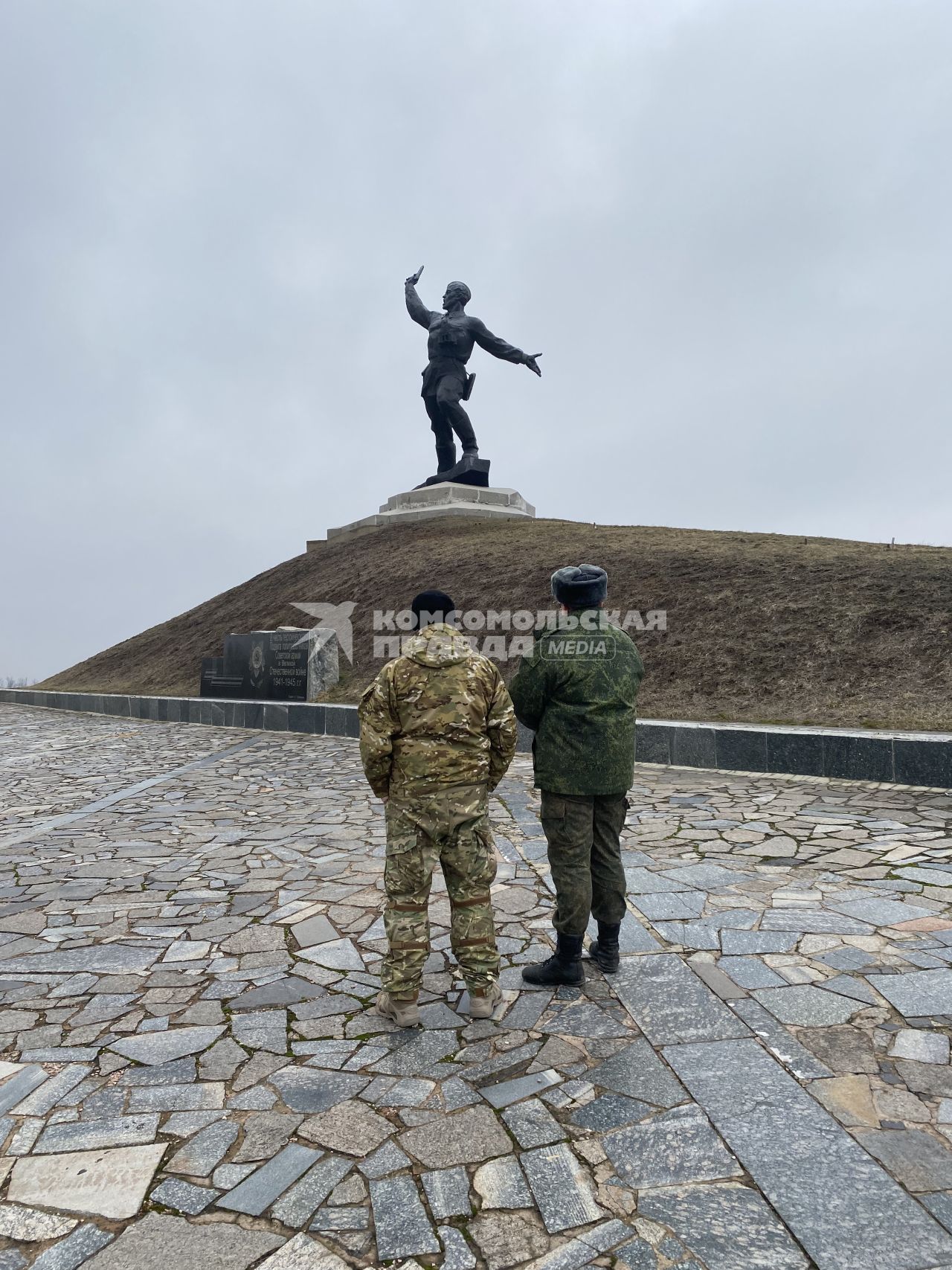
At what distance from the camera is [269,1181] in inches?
83.0

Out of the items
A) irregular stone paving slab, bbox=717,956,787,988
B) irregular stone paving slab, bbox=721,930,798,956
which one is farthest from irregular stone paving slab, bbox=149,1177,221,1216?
irregular stone paving slab, bbox=721,930,798,956

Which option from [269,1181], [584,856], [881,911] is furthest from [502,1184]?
[881,911]

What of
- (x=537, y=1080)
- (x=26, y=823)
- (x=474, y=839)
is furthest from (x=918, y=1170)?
(x=26, y=823)

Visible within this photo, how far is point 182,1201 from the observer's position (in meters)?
2.03

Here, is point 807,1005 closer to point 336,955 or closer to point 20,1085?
point 336,955

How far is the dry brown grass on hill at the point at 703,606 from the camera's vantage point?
32.0 feet

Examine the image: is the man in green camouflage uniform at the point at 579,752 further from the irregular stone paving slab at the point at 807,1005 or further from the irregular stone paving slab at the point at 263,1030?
the irregular stone paving slab at the point at 263,1030

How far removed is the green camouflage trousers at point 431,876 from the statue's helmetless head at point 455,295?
20.2 meters

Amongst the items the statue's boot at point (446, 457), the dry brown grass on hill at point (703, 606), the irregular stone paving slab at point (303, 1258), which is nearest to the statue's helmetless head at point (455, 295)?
the statue's boot at point (446, 457)

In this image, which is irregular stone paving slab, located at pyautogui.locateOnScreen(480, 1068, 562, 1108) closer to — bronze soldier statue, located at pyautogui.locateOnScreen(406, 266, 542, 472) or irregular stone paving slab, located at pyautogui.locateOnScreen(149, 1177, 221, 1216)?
irregular stone paving slab, located at pyautogui.locateOnScreen(149, 1177, 221, 1216)

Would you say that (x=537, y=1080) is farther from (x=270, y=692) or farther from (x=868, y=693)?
(x=270, y=692)

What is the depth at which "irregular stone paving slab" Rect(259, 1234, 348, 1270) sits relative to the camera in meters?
1.82

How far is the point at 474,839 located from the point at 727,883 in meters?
2.14

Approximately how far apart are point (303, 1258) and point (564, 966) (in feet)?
5.33
